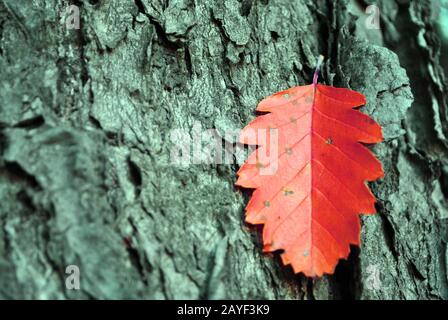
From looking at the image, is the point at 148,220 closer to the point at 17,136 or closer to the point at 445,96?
the point at 17,136

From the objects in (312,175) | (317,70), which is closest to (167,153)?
(312,175)

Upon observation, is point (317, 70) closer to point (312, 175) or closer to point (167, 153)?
point (312, 175)

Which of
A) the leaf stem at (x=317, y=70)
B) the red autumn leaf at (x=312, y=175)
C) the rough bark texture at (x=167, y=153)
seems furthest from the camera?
the leaf stem at (x=317, y=70)

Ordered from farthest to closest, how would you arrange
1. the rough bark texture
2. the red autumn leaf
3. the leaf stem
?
1. the leaf stem
2. the red autumn leaf
3. the rough bark texture

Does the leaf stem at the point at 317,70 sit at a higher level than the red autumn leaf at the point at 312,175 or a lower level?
higher
